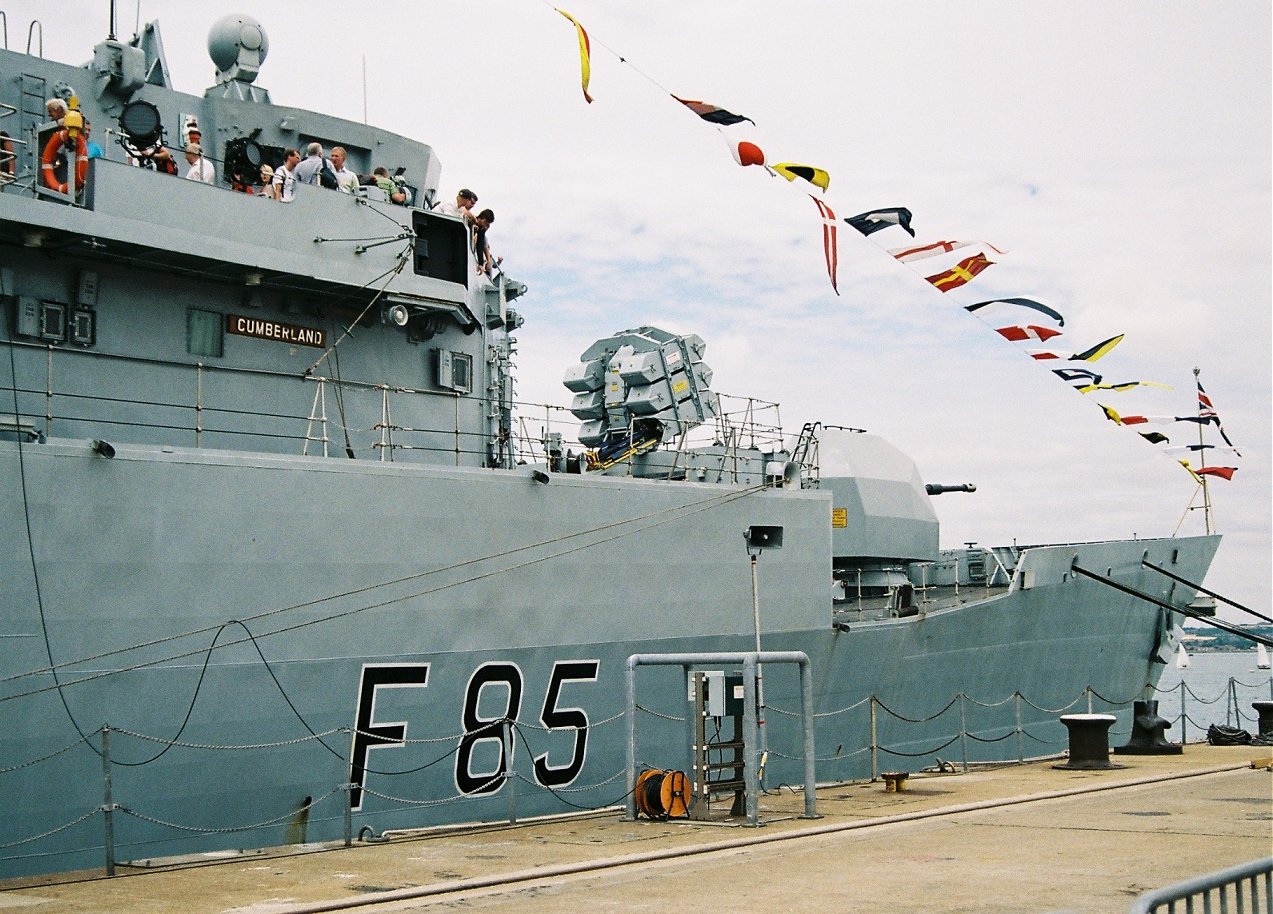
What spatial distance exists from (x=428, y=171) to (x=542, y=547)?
450 cm

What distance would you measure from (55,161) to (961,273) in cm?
902

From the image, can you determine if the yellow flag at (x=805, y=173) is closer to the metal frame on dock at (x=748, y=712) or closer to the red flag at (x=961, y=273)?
the red flag at (x=961, y=273)

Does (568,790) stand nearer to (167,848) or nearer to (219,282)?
(167,848)

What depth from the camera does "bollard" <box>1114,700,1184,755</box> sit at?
679 inches

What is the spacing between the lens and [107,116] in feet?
40.0

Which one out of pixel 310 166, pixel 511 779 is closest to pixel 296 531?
pixel 511 779

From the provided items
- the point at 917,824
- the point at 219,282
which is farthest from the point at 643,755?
the point at 219,282

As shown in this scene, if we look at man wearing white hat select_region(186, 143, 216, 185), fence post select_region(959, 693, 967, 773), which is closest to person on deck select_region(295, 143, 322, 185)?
man wearing white hat select_region(186, 143, 216, 185)

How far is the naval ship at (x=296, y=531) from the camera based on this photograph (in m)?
9.96

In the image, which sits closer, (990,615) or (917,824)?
(917,824)

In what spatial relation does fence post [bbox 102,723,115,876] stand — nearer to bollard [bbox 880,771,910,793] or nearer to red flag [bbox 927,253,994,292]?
bollard [bbox 880,771,910,793]

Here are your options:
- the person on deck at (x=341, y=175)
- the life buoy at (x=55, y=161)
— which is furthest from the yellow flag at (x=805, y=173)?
the life buoy at (x=55, y=161)

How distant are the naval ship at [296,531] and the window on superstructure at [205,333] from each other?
0.03 metres

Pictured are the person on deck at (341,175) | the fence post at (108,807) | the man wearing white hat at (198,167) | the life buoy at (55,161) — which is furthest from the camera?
the person on deck at (341,175)
